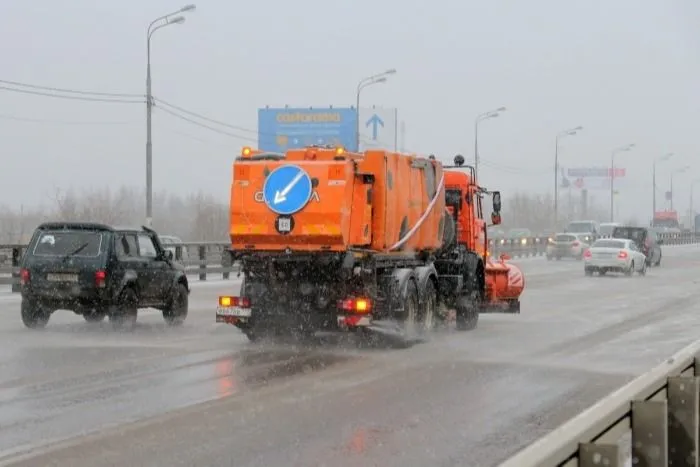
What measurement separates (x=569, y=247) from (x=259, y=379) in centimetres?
4456

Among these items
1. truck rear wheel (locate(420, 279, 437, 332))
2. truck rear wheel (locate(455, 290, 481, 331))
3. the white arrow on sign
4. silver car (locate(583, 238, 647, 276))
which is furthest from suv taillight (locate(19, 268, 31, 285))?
silver car (locate(583, 238, 647, 276))

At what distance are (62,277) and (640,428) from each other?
41.4 ft

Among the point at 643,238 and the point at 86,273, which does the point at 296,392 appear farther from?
the point at 643,238

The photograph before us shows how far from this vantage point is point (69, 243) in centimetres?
1591

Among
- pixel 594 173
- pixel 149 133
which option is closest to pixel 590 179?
pixel 594 173

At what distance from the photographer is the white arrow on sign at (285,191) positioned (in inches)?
532

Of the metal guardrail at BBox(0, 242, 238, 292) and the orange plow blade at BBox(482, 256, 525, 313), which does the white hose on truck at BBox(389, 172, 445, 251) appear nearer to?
the orange plow blade at BBox(482, 256, 525, 313)

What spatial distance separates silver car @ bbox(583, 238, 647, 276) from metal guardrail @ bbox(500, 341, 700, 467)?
32.6m

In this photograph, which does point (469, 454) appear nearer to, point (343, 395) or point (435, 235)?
point (343, 395)

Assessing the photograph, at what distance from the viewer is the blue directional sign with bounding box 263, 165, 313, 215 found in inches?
529

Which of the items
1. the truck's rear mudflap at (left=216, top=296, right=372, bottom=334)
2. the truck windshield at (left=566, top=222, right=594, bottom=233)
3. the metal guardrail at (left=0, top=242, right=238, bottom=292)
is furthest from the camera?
the truck windshield at (left=566, top=222, right=594, bottom=233)

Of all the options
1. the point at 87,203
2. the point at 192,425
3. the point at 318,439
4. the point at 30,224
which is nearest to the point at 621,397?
the point at 318,439

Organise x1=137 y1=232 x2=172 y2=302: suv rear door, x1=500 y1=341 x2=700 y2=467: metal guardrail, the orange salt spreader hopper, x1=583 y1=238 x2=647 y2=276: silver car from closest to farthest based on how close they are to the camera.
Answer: x1=500 y1=341 x2=700 y2=467: metal guardrail < the orange salt spreader hopper < x1=137 y1=232 x2=172 y2=302: suv rear door < x1=583 y1=238 x2=647 y2=276: silver car

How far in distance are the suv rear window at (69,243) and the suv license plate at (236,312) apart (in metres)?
2.77
